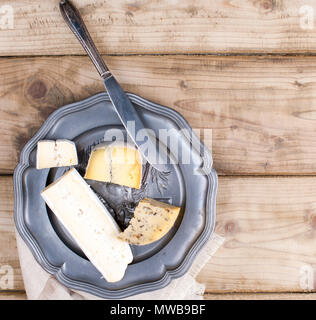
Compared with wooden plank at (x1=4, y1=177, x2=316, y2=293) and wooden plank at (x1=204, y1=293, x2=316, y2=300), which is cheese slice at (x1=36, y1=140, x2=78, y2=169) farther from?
wooden plank at (x1=204, y1=293, x2=316, y2=300)

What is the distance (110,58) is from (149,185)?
241mm

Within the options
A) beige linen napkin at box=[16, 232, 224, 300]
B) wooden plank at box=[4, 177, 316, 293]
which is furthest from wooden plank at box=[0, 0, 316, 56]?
beige linen napkin at box=[16, 232, 224, 300]

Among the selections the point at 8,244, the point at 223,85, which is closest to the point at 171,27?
the point at 223,85

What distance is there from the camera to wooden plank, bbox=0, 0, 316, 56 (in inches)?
23.6

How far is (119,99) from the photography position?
1.77 ft

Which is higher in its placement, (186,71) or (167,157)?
(186,71)

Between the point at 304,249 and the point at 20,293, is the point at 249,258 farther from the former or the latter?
the point at 20,293

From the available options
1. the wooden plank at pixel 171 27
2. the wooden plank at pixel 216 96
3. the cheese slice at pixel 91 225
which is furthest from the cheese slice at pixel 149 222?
the wooden plank at pixel 171 27

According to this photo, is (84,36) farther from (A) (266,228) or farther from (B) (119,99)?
(A) (266,228)

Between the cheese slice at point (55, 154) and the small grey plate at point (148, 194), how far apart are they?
16 millimetres

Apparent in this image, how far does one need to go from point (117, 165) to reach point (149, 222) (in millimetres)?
108
